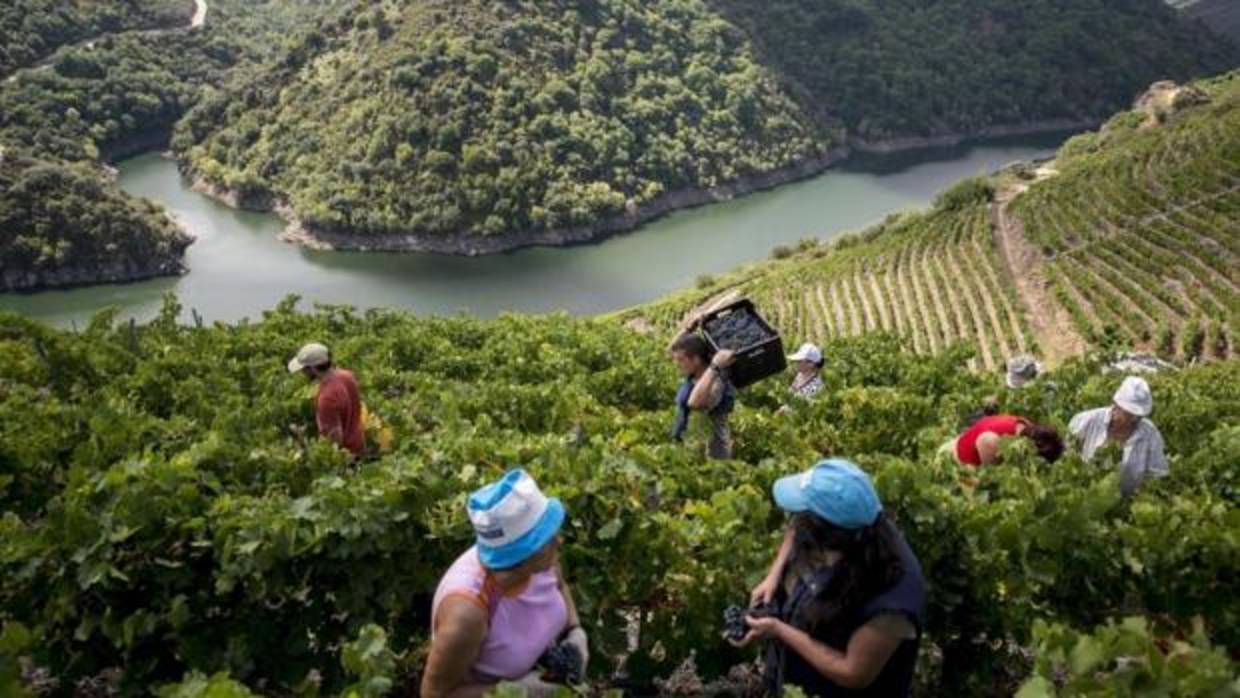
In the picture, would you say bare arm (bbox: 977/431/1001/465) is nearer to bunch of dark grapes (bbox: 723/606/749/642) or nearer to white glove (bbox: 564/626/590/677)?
bunch of dark grapes (bbox: 723/606/749/642)

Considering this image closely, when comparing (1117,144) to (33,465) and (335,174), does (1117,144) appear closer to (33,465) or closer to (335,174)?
(335,174)

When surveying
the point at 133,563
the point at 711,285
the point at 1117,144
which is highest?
the point at 133,563

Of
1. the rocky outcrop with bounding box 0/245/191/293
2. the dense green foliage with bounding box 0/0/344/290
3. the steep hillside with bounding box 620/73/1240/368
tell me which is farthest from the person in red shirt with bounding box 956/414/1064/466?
the rocky outcrop with bounding box 0/245/191/293

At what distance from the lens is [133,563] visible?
15.8 feet

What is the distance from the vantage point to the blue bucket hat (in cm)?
335

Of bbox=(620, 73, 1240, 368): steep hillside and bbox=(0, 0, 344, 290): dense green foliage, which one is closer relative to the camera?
bbox=(620, 73, 1240, 368): steep hillside

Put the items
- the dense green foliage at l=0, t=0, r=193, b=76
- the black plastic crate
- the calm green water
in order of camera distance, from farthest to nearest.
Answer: the dense green foliage at l=0, t=0, r=193, b=76, the calm green water, the black plastic crate

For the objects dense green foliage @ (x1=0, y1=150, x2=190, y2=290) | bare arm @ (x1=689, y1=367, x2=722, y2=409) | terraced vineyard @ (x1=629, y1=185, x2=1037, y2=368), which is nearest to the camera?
bare arm @ (x1=689, y1=367, x2=722, y2=409)

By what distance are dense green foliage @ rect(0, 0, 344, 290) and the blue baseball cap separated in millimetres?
65462

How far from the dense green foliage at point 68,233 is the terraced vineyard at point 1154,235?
53.1 meters

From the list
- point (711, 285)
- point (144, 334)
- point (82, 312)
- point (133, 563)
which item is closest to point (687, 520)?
point (133, 563)

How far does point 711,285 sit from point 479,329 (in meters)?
43.5

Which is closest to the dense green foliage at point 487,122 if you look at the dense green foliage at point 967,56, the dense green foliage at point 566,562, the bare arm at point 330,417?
the dense green foliage at point 967,56

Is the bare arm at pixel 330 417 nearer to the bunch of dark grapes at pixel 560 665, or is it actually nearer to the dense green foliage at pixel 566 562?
the dense green foliage at pixel 566 562
